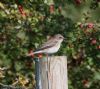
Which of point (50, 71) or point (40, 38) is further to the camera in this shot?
point (40, 38)

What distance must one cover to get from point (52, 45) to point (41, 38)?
15.6 inches

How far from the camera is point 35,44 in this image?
9.44m

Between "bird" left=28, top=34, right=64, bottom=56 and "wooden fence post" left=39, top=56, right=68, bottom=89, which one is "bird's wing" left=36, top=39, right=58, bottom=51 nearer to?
"bird" left=28, top=34, right=64, bottom=56

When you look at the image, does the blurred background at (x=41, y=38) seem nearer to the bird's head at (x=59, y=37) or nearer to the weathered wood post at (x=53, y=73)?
the bird's head at (x=59, y=37)

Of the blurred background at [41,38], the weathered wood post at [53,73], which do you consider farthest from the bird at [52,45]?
the weathered wood post at [53,73]

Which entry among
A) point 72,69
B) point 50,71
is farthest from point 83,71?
point 50,71

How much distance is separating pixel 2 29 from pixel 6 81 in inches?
34.8

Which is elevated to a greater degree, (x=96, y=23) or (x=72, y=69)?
(x=96, y=23)

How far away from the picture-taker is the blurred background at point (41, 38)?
925 centimetres

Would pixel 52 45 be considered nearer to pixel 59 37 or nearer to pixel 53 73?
pixel 59 37

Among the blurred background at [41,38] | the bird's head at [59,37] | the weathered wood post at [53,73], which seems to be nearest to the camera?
the weathered wood post at [53,73]

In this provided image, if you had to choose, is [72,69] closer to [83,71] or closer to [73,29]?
[83,71]

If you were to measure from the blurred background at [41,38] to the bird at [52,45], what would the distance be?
0.21 m

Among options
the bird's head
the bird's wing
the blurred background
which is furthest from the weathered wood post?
the blurred background
